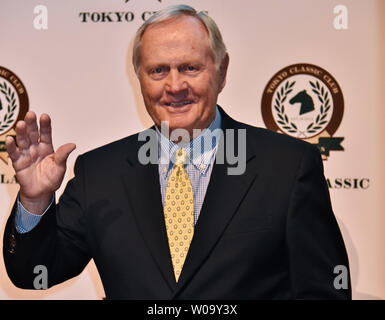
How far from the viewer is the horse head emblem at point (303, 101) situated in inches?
99.2

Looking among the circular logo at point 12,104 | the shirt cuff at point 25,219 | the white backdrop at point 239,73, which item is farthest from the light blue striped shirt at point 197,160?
the circular logo at point 12,104

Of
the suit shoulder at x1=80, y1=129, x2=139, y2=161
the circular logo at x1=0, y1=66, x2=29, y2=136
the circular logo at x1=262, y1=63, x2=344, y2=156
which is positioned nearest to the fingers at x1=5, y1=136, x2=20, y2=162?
the suit shoulder at x1=80, y1=129, x2=139, y2=161

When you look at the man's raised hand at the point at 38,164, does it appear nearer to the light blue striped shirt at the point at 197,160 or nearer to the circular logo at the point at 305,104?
the light blue striped shirt at the point at 197,160

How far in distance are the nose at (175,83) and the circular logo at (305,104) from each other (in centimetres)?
74

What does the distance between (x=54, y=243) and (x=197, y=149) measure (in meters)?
0.59

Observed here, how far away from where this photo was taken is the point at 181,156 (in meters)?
1.85

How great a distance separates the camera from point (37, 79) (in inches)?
103

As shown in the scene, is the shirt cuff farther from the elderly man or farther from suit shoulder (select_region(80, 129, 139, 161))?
suit shoulder (select_region(80, 129, 139, 161))

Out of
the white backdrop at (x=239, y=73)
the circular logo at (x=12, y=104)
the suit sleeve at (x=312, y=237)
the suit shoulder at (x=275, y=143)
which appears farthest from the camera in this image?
the circular logo at (x=12, y=104)

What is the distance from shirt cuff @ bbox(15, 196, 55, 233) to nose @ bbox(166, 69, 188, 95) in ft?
1.87

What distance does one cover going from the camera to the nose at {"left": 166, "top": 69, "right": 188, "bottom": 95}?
6.19ft
